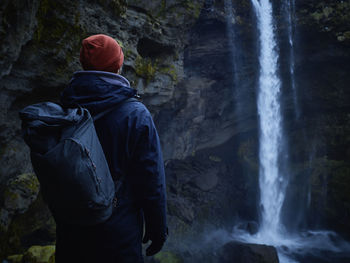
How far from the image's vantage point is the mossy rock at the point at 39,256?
3.72 meters

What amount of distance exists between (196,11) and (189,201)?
8.05 metres

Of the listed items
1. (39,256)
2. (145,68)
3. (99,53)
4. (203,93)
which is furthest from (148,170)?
(203,93)

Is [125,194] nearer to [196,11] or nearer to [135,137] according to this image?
[135,137]

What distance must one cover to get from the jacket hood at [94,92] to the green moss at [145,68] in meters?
4.79

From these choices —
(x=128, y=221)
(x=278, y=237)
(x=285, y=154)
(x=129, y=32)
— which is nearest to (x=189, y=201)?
(x=278, y=237)

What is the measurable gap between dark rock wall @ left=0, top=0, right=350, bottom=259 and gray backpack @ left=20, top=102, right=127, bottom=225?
2691 millimetres

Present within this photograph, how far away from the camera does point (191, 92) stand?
995 cm

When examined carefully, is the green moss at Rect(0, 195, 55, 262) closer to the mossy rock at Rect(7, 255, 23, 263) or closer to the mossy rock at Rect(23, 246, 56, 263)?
the mossy rock at Rect(7, 255, 23, 263)

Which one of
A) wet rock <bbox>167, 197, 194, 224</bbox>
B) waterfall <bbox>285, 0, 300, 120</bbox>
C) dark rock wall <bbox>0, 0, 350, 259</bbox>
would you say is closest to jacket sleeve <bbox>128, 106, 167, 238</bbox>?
dark rock wall <bbox>0, 0, 350, 259</bbox>

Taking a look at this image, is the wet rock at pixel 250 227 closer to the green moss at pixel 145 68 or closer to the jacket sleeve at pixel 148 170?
the green moss at pixel 145 68

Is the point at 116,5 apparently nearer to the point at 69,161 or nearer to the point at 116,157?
the point at 116,157

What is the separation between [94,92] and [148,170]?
0.65 metres

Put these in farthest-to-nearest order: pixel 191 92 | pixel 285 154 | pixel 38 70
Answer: pixel 285 154 → pixel 191 92 → pixel 38 70

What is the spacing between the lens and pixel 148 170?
1544 millimetres
